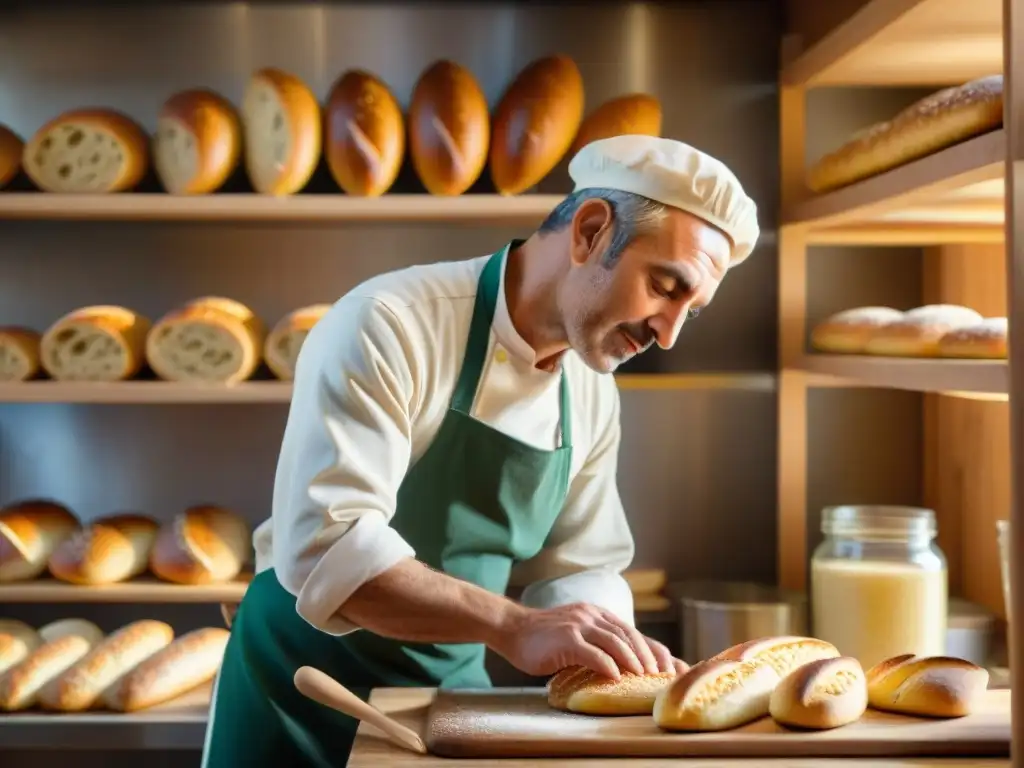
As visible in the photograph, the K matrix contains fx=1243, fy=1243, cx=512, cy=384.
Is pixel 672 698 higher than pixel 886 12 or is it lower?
lower

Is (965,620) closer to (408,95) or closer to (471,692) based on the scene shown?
(471,692)

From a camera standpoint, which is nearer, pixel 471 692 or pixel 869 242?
pixel 471 692

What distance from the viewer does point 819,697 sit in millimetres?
1191

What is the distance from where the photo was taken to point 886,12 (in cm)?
166

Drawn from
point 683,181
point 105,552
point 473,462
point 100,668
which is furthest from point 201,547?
point 683,181

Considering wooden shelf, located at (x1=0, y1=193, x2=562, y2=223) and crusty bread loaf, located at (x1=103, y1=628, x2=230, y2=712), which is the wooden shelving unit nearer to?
wooden shelf, located at (x1=0, y1=193, x2=562, y2=223)

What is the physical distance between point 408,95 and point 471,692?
55.2 inches

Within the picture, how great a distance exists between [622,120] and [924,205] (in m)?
0.58

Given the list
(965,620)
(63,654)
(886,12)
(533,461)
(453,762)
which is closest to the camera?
Answer: (453,762)

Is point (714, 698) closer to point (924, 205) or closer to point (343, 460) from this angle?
point (343, 460)

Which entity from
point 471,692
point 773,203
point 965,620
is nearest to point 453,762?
point 471,692

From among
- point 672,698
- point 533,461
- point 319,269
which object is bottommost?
point 672,698

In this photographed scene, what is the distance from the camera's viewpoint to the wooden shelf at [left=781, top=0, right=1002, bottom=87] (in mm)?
1634

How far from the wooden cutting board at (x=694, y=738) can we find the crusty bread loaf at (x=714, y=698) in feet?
0.03
